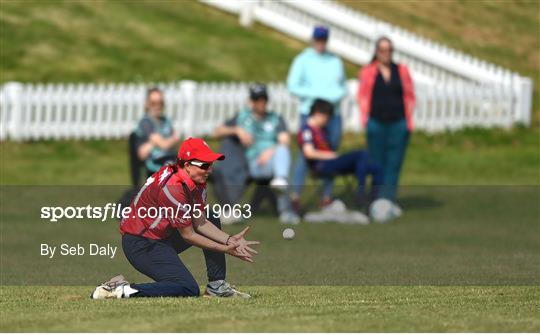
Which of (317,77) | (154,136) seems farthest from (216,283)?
(317,77)

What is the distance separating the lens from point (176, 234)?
1152cm

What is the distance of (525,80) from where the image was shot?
88.8 ft

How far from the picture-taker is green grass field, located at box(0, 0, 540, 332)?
34.6ft

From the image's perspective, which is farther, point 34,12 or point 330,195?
point 34,12

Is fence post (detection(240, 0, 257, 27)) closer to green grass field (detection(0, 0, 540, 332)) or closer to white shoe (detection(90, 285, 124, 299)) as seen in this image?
green grass field (detection(0, 0, 540, 332))

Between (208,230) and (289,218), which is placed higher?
(208,230)

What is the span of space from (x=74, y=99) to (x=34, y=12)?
521 centimetres

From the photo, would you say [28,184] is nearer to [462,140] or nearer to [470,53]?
[462,140]

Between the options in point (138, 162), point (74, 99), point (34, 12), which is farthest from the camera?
point (34, 12)

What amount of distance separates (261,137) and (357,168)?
48.3 inches

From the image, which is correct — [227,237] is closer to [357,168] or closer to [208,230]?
[208,230]

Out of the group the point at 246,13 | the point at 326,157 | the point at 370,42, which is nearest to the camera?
the point at 326,157

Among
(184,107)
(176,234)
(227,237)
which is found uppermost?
(227,237)

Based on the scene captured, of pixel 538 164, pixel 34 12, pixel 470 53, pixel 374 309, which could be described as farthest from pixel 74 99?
pixel 374 309
